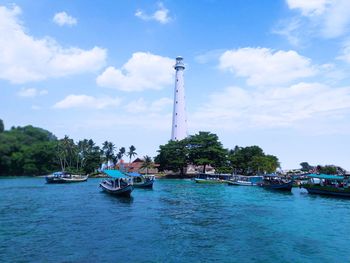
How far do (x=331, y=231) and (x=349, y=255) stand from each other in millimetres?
6246

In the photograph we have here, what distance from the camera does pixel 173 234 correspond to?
915 inches

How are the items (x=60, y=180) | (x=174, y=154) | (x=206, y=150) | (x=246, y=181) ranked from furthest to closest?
(x=174, y=154) < (x=206, y=150) < (x=60, y=180) < (x=246, y=181)

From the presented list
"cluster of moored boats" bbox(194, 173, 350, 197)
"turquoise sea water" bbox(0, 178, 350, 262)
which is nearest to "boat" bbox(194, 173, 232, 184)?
"cluster of moored boats" bbox(194, 173, 350, 197)

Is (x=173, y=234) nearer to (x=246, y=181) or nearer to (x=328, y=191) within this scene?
(x=328, y=191)

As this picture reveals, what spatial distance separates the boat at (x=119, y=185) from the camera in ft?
151

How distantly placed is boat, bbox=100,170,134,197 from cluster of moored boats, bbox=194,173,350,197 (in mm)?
29686

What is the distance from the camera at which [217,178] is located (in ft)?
279

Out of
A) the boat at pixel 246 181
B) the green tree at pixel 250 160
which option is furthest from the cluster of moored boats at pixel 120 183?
the green tree at pixel 250 160

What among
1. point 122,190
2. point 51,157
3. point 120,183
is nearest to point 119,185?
point 122,190

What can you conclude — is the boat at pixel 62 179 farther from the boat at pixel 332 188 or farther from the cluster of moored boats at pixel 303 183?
the boat at pixel 332 188

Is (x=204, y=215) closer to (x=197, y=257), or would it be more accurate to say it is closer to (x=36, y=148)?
(x=197, y=257)

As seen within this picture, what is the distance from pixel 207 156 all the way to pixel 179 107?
1886 cm

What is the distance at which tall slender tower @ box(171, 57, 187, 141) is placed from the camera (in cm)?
10456

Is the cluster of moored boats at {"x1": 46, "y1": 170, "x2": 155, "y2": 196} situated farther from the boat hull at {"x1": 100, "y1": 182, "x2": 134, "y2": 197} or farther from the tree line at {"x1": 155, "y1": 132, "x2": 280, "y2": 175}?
the tree line at {"x1": 155, "y1": 132, "x2": 280, "y2": 175}
